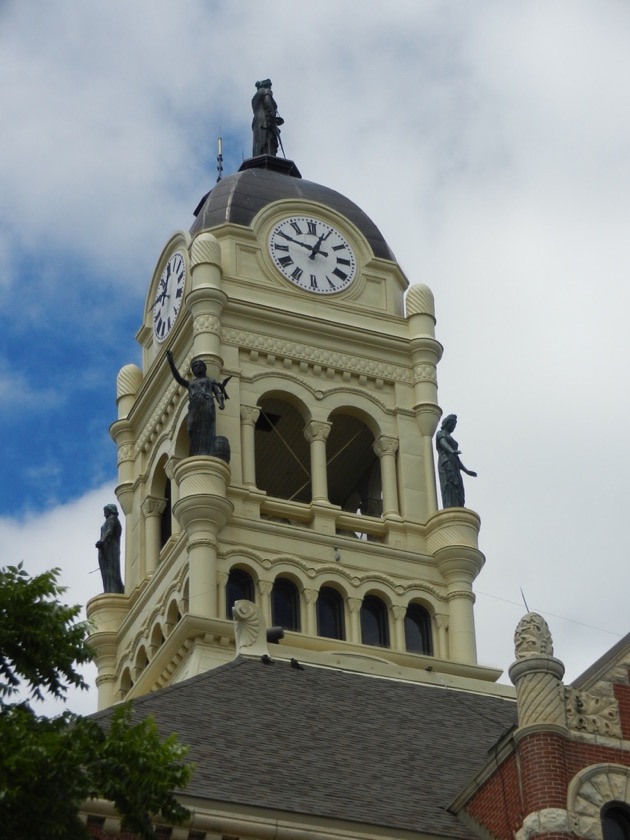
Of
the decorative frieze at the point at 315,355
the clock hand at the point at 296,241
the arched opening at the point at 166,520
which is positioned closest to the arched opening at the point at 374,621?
the arched opening at the point at 166,520

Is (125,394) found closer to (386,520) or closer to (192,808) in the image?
(386,520)

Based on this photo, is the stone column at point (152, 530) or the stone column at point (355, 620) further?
the stone column at point (152, 530)

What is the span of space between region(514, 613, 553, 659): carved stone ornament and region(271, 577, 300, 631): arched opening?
2300 centimetres

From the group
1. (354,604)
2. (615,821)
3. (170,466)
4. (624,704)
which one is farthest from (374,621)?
(615,821)

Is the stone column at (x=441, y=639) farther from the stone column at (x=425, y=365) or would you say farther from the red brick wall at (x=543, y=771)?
the red brick wall at (x=543, y=771)

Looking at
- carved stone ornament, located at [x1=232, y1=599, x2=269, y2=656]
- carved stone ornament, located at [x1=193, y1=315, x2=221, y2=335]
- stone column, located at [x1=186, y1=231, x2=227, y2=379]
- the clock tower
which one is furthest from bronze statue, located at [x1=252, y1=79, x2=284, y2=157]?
carved stone ornament, located at [x1=232, y1=599, x2=269, y2=656]

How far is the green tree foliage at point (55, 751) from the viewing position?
1984cm

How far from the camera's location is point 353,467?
2334 inches

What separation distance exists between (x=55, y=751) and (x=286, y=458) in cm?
3954

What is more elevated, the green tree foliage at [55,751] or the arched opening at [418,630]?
the arched opening at [418,630]

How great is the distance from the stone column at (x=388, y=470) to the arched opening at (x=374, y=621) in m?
2.64

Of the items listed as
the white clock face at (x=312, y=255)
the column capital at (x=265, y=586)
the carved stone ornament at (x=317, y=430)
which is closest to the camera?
the column capital at (x=265, y=586)

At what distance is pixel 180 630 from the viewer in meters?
46.8

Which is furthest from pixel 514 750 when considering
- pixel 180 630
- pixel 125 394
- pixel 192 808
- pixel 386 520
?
pixel 125 394
